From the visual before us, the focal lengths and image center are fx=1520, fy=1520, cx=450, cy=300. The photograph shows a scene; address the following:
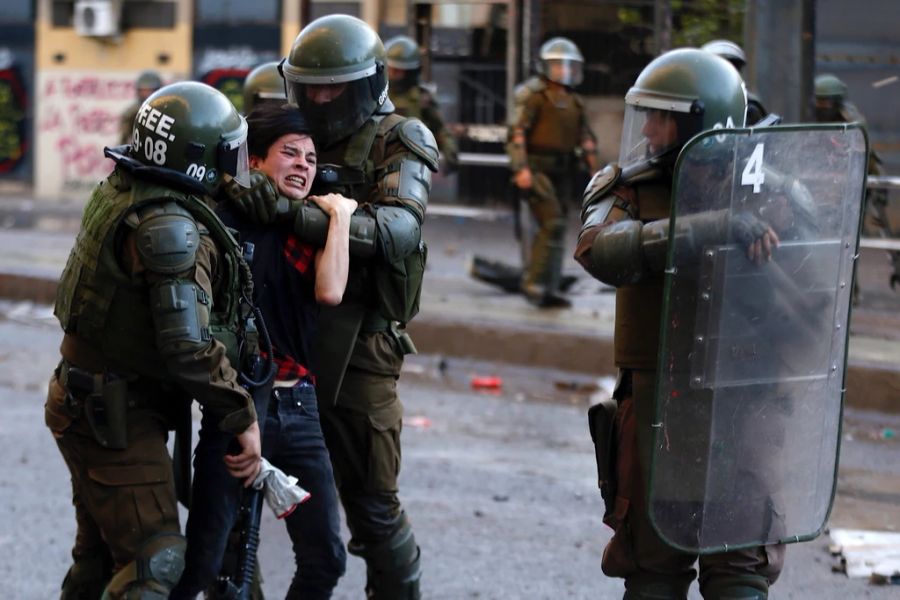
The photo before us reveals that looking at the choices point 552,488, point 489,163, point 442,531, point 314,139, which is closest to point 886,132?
point 489,163

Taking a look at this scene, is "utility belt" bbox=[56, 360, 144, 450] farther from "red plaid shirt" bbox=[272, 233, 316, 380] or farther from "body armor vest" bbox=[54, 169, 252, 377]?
"red plaid shirt" bbox=[272, 233, 316, 380]

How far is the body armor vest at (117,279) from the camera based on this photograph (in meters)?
3.52

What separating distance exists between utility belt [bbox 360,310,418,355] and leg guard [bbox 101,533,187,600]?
2.91ft

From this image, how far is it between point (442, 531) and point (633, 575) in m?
2.01

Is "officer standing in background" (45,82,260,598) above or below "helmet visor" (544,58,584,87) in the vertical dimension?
below

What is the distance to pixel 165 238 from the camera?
11.3 feet

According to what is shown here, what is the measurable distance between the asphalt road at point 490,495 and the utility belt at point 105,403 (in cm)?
152

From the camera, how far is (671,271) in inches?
135

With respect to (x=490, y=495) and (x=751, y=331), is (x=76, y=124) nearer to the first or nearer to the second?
(x=490, y=495)

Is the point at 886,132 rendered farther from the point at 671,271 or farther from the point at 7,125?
the point at 7,125

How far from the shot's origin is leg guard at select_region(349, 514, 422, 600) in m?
4.26

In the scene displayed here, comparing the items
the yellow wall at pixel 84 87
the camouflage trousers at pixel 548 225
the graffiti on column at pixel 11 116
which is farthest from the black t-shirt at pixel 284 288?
the graffiti on column at pixel 11 116

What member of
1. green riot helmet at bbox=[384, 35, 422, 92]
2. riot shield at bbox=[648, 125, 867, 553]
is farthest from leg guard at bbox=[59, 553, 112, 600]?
green riot helmet at bbox=[384, 35, 422, 92]

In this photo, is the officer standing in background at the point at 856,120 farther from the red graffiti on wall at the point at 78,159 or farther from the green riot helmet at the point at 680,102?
the red graffiti on wall at the point at 78,159
